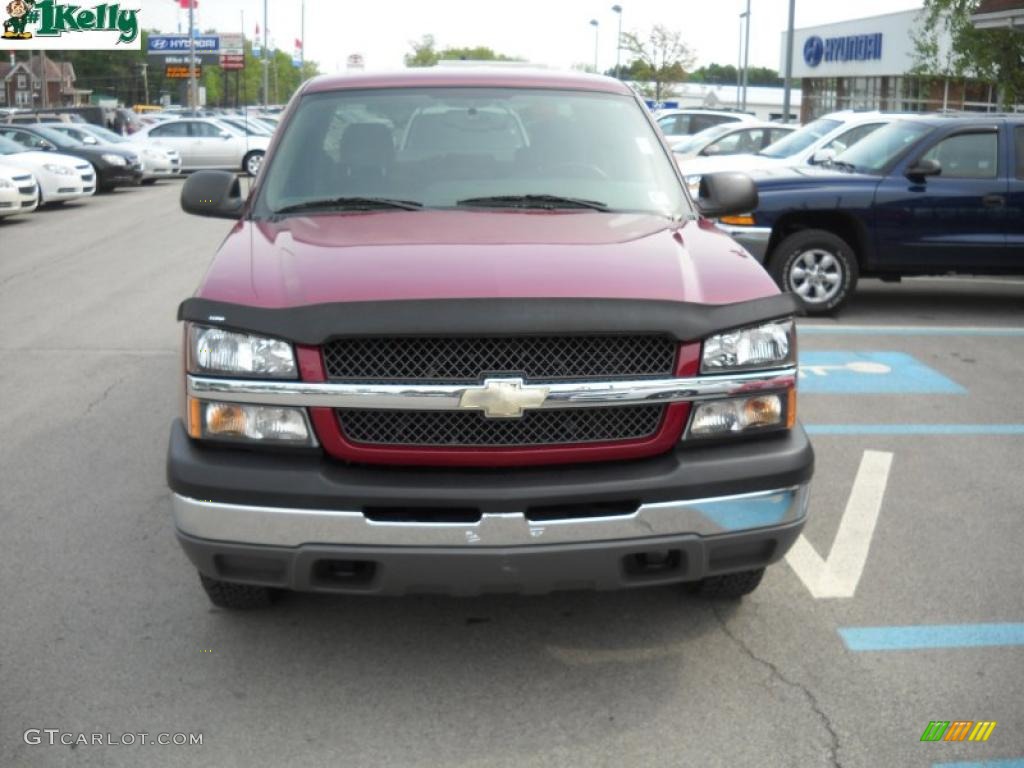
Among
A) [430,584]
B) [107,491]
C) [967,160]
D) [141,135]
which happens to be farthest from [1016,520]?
[141,135]

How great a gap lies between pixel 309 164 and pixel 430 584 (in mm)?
2231

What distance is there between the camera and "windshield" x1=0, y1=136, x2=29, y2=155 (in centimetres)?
2208

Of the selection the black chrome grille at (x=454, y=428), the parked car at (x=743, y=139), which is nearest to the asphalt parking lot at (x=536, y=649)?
the black chrome grille at (x=454, y=428)

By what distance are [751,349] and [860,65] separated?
47892mm

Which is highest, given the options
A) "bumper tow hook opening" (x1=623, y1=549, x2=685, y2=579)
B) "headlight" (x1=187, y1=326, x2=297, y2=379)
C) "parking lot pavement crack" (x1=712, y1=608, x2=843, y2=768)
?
"headlight" (x1=187, y1=326, x2=297, y2=379)

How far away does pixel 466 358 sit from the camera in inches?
144

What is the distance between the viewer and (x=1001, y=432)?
7254 millimetres

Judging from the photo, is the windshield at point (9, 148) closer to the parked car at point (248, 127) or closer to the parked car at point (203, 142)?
the parked car at point (203, 142)

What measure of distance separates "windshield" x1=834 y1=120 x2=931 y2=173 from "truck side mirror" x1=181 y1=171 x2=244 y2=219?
710cm

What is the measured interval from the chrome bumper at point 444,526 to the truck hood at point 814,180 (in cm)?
758

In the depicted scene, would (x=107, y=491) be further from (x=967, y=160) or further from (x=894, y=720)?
(x=967, y=160)

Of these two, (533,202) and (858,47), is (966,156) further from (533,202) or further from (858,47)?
(858,47)

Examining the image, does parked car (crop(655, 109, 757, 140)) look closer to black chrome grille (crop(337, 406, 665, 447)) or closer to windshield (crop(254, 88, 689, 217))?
windshield (crop(254, 88, 689, 217))

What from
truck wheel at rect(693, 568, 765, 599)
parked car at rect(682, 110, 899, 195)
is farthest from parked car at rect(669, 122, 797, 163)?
truck wheel at rect(693, 568, 765, 599)
